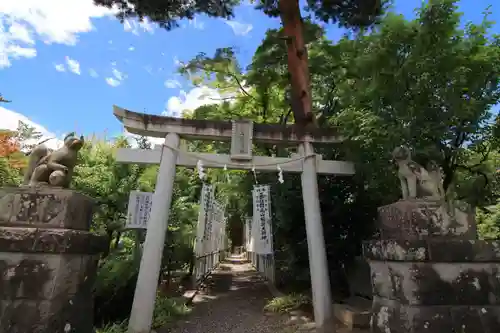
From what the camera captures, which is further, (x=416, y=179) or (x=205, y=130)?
(x=205, y=130)

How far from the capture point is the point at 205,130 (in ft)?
23.6

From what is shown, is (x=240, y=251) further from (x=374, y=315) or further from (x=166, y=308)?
(x=374, y=315)

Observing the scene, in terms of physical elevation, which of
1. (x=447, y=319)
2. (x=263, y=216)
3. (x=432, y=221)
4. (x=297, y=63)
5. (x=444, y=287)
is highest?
(x=297, y=63)

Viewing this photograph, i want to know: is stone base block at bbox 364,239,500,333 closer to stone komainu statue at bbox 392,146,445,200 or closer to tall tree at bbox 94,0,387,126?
stone komainu statue at bbox 392,146,445,200

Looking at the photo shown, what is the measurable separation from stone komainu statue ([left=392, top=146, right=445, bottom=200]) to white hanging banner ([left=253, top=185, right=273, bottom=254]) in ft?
11.9

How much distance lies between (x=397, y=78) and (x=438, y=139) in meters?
1.26

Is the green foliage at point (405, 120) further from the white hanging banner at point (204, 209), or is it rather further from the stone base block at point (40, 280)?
the stone base block at point (40, 280)

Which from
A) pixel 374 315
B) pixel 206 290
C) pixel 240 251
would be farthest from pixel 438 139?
pixel 240 251

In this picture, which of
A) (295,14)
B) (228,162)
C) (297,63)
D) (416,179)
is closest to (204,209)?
(228,162)

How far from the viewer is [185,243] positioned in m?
10.5

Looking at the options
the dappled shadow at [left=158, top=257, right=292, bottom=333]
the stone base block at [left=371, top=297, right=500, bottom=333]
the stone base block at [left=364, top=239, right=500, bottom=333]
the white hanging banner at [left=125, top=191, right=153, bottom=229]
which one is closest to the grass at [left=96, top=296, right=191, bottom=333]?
the dappled shadow at [left=158, top=257, right=292, bottom=333]

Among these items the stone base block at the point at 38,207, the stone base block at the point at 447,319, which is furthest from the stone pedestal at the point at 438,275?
the stone base block at the point at 38,207

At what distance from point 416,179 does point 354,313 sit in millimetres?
3463

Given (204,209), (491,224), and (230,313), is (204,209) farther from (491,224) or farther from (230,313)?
(491,224)
